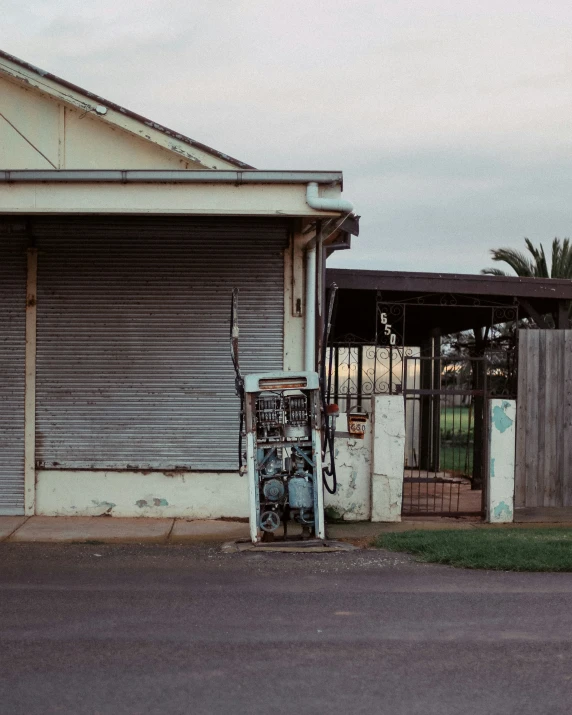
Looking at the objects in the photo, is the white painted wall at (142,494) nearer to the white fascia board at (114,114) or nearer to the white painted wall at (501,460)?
the white painted wall at (501,460)

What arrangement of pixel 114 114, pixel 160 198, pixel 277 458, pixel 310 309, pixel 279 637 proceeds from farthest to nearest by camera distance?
pixel 114 114
pixel 310 309
pixel 160 198
pixel 277 458
pixel 279 637

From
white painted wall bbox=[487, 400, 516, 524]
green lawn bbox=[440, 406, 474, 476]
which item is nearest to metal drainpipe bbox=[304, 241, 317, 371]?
white painted wall bbox=[487, 400, 516, 524]

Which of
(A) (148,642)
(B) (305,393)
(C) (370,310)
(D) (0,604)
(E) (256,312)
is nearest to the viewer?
(A) (148,642)

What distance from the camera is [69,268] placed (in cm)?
1112

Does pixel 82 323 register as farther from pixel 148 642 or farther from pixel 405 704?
pixel 405 704

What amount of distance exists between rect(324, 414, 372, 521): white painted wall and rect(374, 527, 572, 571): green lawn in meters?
1.01

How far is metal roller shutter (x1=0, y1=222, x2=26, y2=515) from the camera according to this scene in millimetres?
11086

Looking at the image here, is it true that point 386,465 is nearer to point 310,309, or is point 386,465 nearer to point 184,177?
point 310,309

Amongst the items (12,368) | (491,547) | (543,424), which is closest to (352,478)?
(491,547)

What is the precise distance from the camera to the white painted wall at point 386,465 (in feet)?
35.6

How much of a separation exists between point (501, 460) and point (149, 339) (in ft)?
14.1

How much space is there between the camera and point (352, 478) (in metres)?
10.9

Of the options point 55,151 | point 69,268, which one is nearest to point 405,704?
point 69,268

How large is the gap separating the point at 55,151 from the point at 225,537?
511 cm
